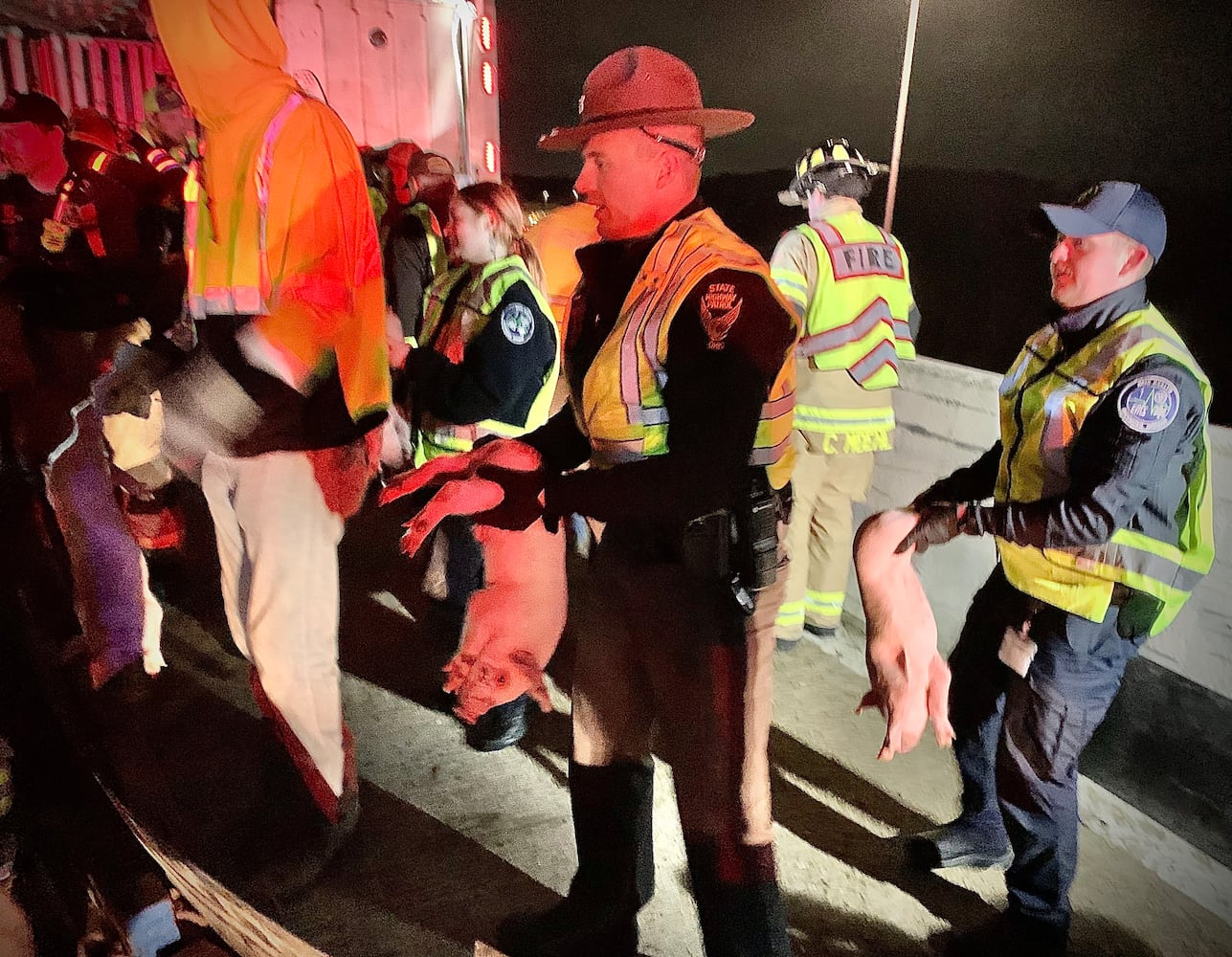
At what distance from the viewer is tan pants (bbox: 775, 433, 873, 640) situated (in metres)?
2.79

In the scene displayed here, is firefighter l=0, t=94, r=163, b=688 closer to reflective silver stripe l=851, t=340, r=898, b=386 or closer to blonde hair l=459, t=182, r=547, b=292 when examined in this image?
blonde hair l=459, t=182, r=547, b=292

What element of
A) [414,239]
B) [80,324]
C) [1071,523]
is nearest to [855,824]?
[1071,523]

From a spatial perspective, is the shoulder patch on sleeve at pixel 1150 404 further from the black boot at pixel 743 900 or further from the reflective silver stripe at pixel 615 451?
the black boot at pixel 743 900

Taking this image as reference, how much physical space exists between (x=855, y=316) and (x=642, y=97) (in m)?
1.24

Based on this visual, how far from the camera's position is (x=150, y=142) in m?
2.67

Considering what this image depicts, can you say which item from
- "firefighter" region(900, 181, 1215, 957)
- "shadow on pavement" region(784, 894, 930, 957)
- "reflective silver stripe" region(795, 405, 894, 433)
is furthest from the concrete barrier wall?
"shadow on pavement" region(784, 894, 930, 957)

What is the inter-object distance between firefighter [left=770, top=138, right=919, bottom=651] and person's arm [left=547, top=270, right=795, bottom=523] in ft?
2.83

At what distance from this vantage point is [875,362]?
231cm

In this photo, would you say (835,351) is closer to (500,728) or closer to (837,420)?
(837,420)

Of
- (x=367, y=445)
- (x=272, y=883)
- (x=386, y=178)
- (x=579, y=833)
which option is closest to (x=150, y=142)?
(x=386, y=178)

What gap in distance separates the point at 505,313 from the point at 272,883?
1594mm

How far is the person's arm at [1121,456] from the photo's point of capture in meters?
1.38

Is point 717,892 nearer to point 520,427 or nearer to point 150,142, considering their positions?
point 520,427

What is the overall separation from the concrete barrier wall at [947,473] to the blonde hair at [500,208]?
3.80ft
